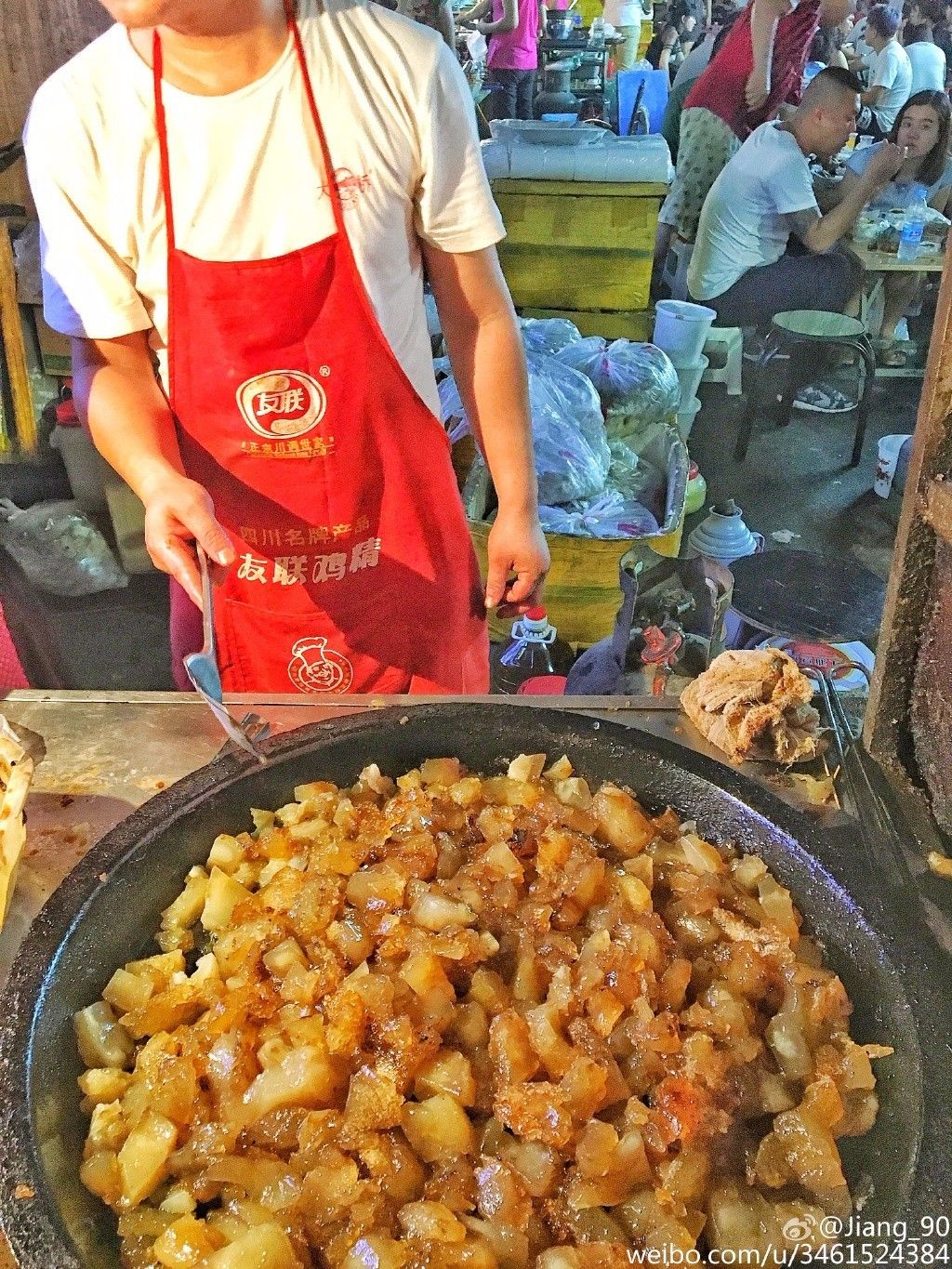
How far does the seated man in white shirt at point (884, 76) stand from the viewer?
3267 millimetres

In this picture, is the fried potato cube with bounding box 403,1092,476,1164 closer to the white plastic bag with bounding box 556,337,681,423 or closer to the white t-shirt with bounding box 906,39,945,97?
the white plastic bag with bounding box 556,337,681,423

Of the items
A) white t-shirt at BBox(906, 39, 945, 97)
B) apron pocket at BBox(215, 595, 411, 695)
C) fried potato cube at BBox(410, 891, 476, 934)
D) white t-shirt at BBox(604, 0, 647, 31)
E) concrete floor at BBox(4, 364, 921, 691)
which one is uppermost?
white t-shirt at BBox(604, 0, 647, 31)

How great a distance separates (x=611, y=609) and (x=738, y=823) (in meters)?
1.76

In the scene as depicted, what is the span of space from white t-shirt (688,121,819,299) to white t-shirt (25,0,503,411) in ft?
8.08

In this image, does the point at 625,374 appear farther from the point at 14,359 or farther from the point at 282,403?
the point at 14,359

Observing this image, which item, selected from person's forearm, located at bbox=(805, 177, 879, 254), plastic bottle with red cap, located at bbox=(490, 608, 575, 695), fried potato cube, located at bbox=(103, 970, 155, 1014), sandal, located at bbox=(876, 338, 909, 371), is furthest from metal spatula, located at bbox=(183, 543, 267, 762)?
sandal, located at bbox=(876, 338, 909, 371)

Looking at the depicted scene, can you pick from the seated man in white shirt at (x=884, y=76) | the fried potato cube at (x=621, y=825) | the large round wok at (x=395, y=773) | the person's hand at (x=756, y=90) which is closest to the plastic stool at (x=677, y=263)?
the person's hand at (x=756, y=90)

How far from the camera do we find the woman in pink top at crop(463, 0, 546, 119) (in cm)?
295

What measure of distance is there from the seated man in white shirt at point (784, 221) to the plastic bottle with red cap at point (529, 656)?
180 cm

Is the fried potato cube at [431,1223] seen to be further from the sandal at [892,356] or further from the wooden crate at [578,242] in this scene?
the sandal at [892,356]

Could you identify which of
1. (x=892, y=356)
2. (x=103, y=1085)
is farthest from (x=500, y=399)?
(x=892, y=356)

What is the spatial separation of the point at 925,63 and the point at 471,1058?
12.8 feet

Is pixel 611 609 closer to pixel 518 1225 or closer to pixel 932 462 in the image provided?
pixel 932 462

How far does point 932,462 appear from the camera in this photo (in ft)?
4.19
